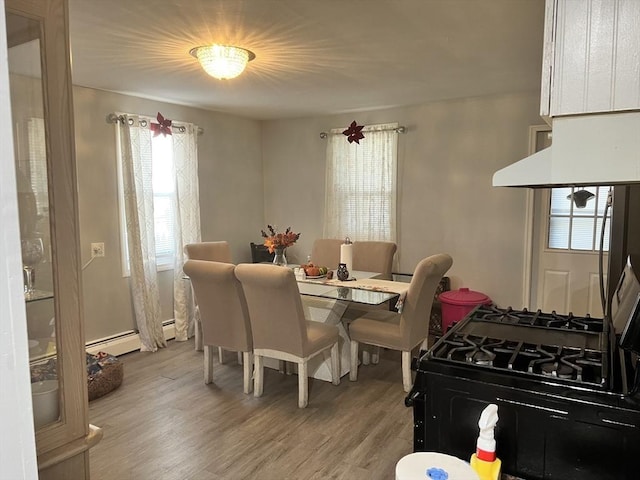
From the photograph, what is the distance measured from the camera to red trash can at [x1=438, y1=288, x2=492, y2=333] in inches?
169

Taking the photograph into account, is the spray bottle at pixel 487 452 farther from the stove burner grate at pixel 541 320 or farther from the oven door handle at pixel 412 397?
the stove burner grate at pixel 541 320

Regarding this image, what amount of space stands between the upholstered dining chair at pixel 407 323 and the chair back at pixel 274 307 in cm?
60

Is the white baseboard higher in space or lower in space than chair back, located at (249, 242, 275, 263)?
lower

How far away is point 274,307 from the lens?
119 inches

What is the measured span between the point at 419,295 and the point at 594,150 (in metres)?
2.46

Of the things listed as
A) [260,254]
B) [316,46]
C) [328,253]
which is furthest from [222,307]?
[260,254]

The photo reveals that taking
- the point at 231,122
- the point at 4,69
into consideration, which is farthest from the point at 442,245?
the point at 4,69

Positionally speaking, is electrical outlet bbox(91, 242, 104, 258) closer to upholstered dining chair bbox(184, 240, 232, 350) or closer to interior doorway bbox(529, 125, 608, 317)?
upholstered dining chair bbox(184, 240, 232, 350)

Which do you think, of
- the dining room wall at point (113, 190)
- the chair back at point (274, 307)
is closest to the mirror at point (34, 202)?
the chair back at point (274, 307)

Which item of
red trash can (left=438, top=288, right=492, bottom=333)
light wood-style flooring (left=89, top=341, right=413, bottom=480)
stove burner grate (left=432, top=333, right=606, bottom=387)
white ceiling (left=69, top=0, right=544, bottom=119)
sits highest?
white ceiling (left=69, top=0, right=544, bottom=119)

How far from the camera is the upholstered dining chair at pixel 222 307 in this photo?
126 inches

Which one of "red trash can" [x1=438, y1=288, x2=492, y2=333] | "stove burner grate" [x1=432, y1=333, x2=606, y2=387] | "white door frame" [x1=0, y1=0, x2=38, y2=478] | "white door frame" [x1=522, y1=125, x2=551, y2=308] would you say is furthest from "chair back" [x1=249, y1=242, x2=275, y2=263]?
"white door frame" [x1=0, y1=0, x2=38, y2=478]

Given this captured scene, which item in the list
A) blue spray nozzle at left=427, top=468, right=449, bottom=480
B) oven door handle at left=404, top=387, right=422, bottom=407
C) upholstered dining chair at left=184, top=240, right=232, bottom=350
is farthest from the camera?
upholstered dining chair at left=184, top=240, right=232, bottom=350

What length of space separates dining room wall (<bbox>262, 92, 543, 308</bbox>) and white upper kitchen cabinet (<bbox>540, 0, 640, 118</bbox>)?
147 inches
